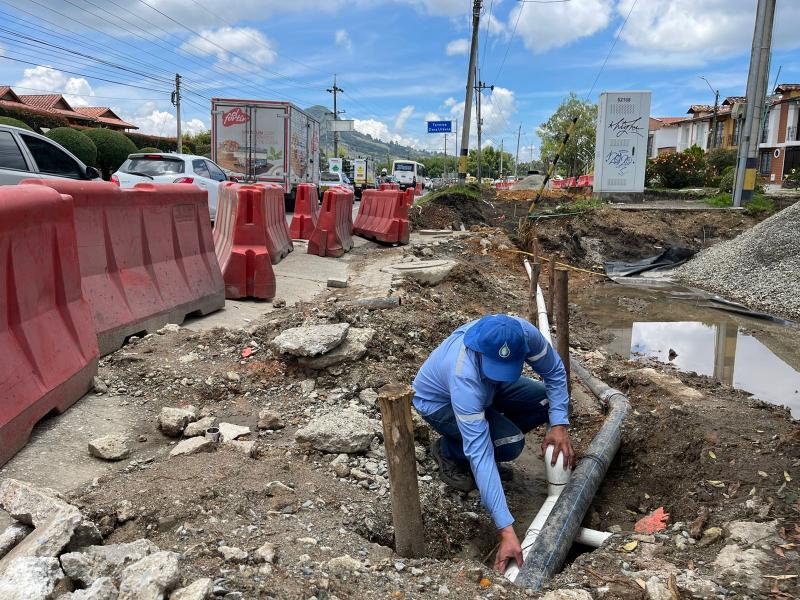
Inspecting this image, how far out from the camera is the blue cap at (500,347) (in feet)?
11.6

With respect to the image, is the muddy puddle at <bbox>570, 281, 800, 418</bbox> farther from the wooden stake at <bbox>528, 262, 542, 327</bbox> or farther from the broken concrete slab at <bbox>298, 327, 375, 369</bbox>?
the broken concrete slab at <bbox>298, 327, 375, 369</bbox>

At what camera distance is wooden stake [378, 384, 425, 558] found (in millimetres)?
2892

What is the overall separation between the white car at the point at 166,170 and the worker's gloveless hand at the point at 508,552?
457 inches

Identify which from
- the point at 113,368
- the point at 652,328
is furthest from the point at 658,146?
A: the point at 113,368

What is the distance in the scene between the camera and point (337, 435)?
3.94 m

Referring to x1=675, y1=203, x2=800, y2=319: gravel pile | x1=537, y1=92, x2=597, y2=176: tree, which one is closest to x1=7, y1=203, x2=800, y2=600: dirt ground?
x1=675, y1=203, x2=800, y2=319: gravel pile

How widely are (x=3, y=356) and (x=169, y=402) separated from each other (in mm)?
1320

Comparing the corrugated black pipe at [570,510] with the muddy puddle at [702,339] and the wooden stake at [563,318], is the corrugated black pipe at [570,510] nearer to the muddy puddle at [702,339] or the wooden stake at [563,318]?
the wooden stake at [563,318]

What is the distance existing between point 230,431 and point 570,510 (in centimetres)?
209

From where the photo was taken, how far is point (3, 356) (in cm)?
351

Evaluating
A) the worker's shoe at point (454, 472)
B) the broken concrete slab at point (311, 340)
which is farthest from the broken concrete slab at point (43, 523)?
the broken concrete slab at point (311, 340)

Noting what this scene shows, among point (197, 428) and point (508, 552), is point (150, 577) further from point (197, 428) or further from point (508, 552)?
point (197, 428)

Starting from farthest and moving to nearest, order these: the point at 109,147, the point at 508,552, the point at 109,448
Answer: the point at 109,147
the point at 109,448
the point at 508,552

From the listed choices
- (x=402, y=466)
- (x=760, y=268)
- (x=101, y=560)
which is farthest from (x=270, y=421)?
(x=760, y=268)
